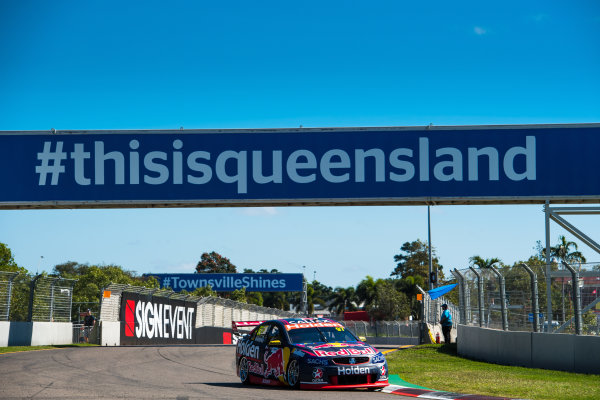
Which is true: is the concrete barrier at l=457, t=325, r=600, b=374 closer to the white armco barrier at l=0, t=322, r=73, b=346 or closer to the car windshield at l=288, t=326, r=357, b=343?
the car windshield at l=288, t=326, r=357, b=343

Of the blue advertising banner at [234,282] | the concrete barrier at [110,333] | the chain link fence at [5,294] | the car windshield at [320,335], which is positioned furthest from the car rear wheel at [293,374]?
the blue advertising banner at [234,282]

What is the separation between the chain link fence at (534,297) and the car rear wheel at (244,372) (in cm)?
653

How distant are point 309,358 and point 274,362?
3.47 ft

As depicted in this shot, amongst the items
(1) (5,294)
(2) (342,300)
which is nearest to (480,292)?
(1) (5,294)

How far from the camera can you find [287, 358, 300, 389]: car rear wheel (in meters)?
12.2

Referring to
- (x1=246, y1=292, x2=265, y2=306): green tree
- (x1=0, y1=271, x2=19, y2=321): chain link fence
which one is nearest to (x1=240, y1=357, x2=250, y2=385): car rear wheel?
(x1=0, y1=271, x2=19, y2=321): chain link fence

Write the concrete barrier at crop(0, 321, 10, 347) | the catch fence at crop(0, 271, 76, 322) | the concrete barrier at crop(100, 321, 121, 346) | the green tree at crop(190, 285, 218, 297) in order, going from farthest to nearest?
1. the green tree at crop(190, 285, 218, 297)
2. the concrete barrier at crop(100, 321, 121, 346)
3. the catch fence at crop(0, 271, 76, 322)
4. the concrete barrier at crop(0, 321, 10, 347)

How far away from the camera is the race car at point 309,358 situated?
39.4 ft

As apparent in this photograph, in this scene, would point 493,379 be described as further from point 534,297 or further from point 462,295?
point 462,295

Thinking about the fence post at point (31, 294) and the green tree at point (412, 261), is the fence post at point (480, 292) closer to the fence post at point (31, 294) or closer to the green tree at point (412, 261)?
the fence post at point (31, 294)

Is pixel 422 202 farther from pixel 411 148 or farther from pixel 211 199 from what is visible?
pixel 211 199

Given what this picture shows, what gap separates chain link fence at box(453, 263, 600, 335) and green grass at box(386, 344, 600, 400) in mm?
1065

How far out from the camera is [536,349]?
1630cm

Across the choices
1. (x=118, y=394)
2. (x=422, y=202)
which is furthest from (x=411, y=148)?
(x=118, y=394)
